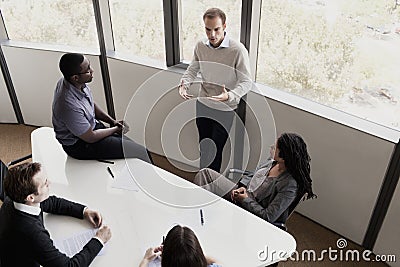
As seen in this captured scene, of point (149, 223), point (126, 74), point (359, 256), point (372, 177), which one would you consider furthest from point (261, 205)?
point (126, 74)

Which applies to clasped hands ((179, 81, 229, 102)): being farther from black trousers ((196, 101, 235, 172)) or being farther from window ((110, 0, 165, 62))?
window ((110, 0, 165, 62))

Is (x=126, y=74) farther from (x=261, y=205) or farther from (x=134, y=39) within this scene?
(x=261, y=205)

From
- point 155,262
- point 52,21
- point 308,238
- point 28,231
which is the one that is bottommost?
point 308,238

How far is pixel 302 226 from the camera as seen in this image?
9.51 feet

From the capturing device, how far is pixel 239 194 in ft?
7.25

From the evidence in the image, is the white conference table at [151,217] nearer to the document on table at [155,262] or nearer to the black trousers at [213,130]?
the document on table at [155,262]

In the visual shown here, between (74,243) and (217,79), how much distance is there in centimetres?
135

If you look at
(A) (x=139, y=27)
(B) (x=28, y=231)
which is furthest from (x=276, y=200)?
(A) (x=139, y=27)

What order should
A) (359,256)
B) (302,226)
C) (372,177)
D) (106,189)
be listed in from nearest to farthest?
(106,189) < (372,177) < (359,256) < (302,226)

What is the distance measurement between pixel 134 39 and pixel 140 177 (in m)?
1.50

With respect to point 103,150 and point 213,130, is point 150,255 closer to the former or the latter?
point 103,150

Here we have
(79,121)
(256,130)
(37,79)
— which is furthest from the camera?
(37,79)

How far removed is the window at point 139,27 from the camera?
315cm

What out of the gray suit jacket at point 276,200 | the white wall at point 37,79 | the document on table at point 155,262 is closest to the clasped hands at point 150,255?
the document on table at point 155,262
